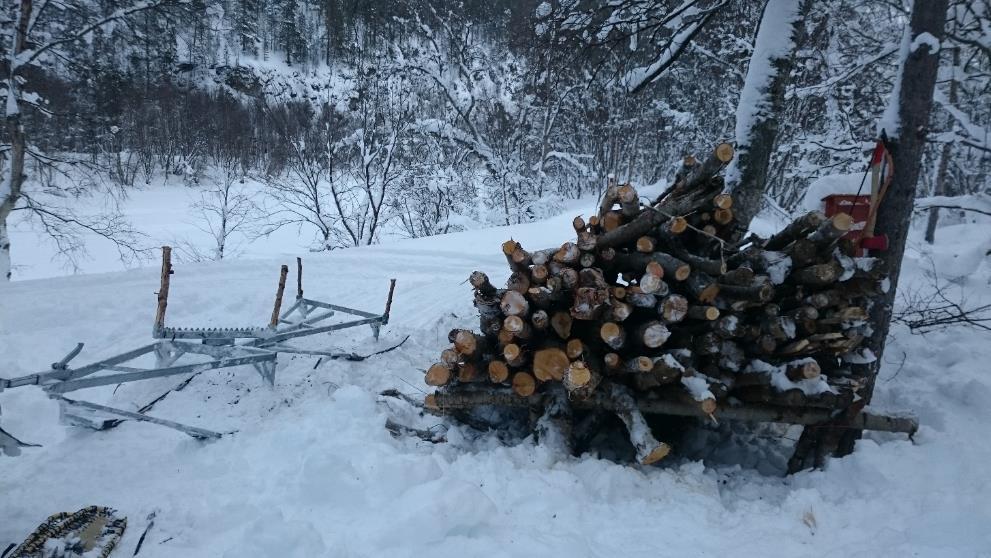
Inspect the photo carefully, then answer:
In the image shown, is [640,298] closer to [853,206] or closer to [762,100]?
[853,206]

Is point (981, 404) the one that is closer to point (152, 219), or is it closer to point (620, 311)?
point (620, 311)

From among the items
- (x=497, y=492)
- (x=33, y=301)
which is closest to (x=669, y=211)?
(x=497, y=492)

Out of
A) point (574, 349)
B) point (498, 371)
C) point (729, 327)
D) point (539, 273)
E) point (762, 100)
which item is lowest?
point (498, 371)

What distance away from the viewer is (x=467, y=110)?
64.5 ft

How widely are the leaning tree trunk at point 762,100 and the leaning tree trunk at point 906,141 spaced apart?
108 cm

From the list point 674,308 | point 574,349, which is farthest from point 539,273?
point 674,308

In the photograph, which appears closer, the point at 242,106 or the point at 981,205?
the point at 981,205

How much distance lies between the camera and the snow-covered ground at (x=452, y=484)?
248 centimetres

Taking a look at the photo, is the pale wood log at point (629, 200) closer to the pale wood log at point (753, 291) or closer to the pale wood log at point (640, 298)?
the pale wood log at point (640, 298)

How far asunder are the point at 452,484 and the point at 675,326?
184cm

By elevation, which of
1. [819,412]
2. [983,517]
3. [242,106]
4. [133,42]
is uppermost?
[242,106]

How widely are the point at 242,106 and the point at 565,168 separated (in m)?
28.0

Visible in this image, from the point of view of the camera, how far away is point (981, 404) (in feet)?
11.6

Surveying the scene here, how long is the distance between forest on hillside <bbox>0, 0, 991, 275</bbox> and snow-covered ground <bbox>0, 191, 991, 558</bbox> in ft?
→ 9.01
